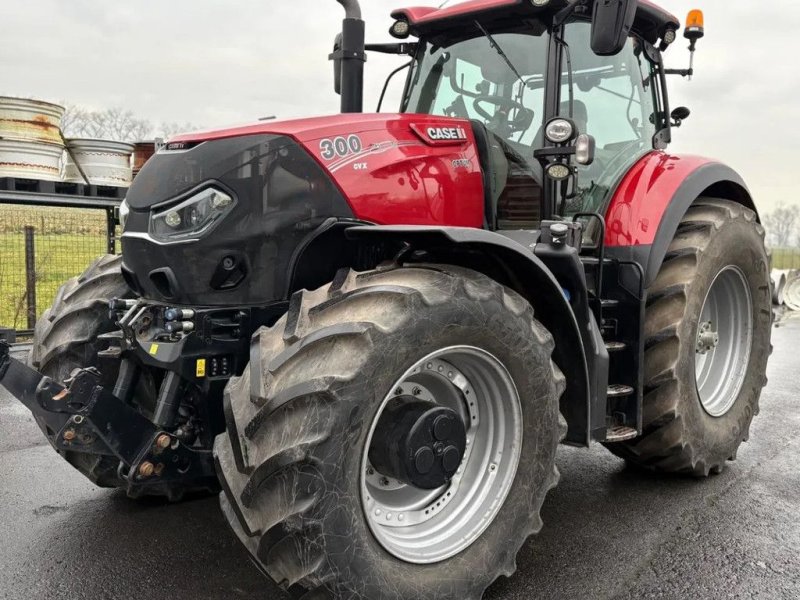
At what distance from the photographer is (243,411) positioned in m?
2.40

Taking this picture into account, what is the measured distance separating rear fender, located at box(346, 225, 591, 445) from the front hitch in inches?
43.1

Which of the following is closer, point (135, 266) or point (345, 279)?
point (345, 279)

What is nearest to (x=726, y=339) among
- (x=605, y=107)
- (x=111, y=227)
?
(x=605, y=107)

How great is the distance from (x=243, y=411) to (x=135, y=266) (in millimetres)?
1088

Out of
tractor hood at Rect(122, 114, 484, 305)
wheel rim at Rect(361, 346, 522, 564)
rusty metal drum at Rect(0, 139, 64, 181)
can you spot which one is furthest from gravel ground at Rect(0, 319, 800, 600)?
rusty metal drum at Rect(0, 139, 64, 181)

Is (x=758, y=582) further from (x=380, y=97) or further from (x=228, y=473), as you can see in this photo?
(x=380, y=97)

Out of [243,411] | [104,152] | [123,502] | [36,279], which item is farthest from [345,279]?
[36,279]

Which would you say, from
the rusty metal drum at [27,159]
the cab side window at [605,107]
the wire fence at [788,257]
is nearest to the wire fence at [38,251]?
the rusty metal drum at [27,159]

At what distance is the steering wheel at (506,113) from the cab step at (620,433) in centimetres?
158

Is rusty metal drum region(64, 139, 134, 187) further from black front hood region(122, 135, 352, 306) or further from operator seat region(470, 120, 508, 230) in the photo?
operator seat region(470, 120, 508, 230)

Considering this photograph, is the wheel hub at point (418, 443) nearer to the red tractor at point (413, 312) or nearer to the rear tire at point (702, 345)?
the red tractor at point (413, 312)

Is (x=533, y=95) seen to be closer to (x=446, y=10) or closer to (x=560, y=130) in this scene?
(x=560, y=130)

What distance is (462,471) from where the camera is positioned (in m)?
3.00

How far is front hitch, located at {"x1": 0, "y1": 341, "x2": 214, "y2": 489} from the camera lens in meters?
2.75
